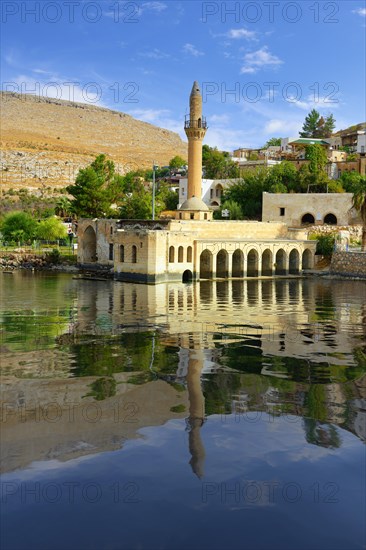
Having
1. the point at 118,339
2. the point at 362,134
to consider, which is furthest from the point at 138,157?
the point at 118,339

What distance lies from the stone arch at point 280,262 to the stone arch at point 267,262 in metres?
0.64

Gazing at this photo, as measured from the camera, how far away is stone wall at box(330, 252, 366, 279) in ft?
127

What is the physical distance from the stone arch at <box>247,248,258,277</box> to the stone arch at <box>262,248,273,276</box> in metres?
0.87

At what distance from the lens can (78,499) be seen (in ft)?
24.3

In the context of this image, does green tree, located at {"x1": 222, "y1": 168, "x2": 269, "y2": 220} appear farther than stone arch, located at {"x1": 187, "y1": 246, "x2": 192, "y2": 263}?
Yes

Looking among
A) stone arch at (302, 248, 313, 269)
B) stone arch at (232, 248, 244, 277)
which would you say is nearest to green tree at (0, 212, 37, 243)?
stone arch at (232, 248, 244, 277)

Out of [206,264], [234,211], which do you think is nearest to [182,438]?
[206,264]

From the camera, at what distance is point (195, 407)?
10.8m

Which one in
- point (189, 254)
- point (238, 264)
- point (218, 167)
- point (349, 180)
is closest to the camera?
point (189, 254)

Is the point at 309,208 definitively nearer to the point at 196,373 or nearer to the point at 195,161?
the point at 195,161

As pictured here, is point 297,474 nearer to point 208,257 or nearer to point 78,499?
point 78,499

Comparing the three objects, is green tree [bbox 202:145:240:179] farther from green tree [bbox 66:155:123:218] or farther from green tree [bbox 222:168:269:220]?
green tree [bbox 66:155:123:218]

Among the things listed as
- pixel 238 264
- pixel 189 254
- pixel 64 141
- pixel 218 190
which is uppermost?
pixel 64 141

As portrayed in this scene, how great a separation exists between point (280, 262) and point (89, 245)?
13.9 meters
